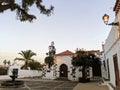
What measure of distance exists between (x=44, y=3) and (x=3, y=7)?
93.2 inches

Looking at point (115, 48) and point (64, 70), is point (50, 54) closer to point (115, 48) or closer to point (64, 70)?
point (64, 70)

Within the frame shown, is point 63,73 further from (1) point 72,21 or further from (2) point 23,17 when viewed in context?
(2) point 23,17

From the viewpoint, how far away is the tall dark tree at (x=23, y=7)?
841 cm

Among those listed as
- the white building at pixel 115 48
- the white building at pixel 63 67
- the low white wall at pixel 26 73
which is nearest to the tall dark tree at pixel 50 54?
the white building at pixel 63 67

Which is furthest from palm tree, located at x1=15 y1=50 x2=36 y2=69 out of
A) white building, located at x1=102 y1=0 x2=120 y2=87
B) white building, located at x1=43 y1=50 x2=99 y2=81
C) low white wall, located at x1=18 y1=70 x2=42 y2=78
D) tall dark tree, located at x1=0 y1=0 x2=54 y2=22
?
tall dark tree, located at x1=0 y1=0 x2=54 y2=22

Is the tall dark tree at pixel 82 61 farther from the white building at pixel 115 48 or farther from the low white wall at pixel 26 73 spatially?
the low white wall at pixel 26 73

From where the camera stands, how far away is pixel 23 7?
912 centimetres

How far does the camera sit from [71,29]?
2078cm

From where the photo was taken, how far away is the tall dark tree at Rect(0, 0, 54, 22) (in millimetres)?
8412

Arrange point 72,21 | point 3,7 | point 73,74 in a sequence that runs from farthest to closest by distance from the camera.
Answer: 1. point 73,74
2. point 72,21
3. point 3,7

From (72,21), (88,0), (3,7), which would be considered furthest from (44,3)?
(72,21)

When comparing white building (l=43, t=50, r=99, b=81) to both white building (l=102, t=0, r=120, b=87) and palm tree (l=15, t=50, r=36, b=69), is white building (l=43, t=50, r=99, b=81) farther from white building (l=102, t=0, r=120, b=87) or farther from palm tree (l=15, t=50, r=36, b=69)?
white building (l=102, t=0, r=120, b=87)

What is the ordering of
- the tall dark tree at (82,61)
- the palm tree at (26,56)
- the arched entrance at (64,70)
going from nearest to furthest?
1. the tall dark tree at (82,61)
2. the arched entrance at (64,70)
3. the palm tree at (26,56)

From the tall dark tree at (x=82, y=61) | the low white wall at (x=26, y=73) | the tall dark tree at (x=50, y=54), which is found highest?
the tall dark tree at (x=50, y=54)
